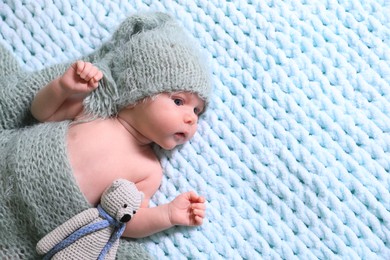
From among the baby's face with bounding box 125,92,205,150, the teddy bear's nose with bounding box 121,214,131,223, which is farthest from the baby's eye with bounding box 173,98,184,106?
the teddy bear's nose with bounding box 121,214,131,223

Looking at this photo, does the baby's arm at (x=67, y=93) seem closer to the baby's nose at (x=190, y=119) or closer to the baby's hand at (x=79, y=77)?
the baby's hand at (x=79, y=77)

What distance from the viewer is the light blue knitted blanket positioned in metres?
1.10

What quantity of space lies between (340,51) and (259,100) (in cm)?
21

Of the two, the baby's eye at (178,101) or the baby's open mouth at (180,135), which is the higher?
the baby's eye at (178,101)

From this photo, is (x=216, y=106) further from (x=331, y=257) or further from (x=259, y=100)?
(x=331, y=257)

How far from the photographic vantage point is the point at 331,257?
1.08 meters

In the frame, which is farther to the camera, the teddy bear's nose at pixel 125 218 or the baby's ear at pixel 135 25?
the baby's ear at pixel 135 25

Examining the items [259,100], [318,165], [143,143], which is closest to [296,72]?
[259,100]

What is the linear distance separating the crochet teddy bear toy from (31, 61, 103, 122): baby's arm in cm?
20

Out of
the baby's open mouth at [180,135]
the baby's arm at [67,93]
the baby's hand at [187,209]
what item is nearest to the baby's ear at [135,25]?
the baby's arm at [67,93]

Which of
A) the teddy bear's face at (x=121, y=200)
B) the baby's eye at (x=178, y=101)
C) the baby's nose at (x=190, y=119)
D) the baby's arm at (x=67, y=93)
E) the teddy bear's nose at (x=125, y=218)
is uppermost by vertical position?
the baby's eye at (x=178, y=101)

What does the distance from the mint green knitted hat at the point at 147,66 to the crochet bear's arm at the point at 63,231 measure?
21 centimetres

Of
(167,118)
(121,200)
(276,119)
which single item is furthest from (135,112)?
(276,119)

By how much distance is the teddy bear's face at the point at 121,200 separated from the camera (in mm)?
1016
